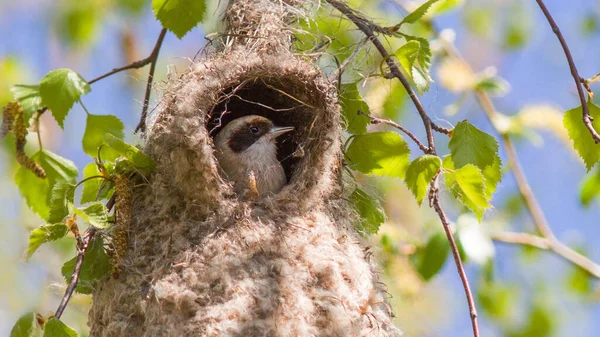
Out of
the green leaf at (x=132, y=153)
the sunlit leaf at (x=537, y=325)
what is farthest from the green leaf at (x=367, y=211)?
the sunlit leaf at (x=537, y=325)

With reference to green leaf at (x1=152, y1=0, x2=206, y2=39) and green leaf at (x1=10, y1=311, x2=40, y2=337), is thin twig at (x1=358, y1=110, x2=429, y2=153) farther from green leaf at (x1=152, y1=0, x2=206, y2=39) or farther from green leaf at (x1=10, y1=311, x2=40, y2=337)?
green leaf at (x1=10, y1=311, x2=40, y2=337)

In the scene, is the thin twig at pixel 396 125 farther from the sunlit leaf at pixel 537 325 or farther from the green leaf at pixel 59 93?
the sunlit leaf at pixel 537 325

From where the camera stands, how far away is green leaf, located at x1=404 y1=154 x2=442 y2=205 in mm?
2973

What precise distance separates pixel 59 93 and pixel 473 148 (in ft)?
5.68

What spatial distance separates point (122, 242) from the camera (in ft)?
10.5

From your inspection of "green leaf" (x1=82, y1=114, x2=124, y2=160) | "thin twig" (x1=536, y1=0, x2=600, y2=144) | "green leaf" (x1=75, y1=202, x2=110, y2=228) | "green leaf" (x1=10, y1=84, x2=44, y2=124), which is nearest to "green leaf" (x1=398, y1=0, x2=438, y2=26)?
"thin twig" (x1=536, y1=0, x2=600, y2=144)

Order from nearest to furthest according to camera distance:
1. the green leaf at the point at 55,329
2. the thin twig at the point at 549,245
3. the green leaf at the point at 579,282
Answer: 1. the green leaf at the point at 55,329
2. the thin twig at the point at 549,245
3. the green leaf at the point at 579,282

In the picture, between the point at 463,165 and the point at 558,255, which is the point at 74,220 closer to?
the point at 463,165

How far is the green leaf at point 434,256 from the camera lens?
14.3 feet

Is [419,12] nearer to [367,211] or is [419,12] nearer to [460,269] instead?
[367,211]

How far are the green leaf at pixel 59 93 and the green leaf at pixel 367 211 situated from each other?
1.32 m

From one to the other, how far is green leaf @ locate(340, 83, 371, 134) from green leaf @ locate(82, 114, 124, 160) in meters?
1.02

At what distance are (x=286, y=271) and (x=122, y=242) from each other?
0.72 metres

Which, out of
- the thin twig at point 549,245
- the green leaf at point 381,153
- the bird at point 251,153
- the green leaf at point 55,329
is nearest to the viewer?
the green leaf at point 55,329
